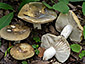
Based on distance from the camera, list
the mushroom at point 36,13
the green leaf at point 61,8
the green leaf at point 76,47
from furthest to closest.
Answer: the green leaf at point 76,47
the green leaf at point 61,8
the mushroom at point 36,13

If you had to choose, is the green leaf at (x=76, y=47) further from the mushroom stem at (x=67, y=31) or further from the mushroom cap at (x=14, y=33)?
the mushroom cap at (x=14, y=33)

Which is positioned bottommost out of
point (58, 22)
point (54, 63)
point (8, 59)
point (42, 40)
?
point (54, 63)

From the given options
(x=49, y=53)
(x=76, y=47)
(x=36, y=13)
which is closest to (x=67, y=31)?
(x=76, y=47)

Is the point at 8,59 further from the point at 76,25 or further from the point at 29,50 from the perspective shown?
the point at 76,25

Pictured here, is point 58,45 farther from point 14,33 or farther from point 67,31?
point 14,33

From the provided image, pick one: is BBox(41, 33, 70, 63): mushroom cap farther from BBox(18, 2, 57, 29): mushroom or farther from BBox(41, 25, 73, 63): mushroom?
BBox(18, 2, 57, 29): mushroom

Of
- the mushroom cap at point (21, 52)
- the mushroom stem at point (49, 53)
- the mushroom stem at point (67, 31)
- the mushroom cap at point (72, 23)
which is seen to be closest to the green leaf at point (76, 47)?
the mushroom cap at point (72, 23)

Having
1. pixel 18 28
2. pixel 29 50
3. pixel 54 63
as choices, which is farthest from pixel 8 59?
pixel 54 63
